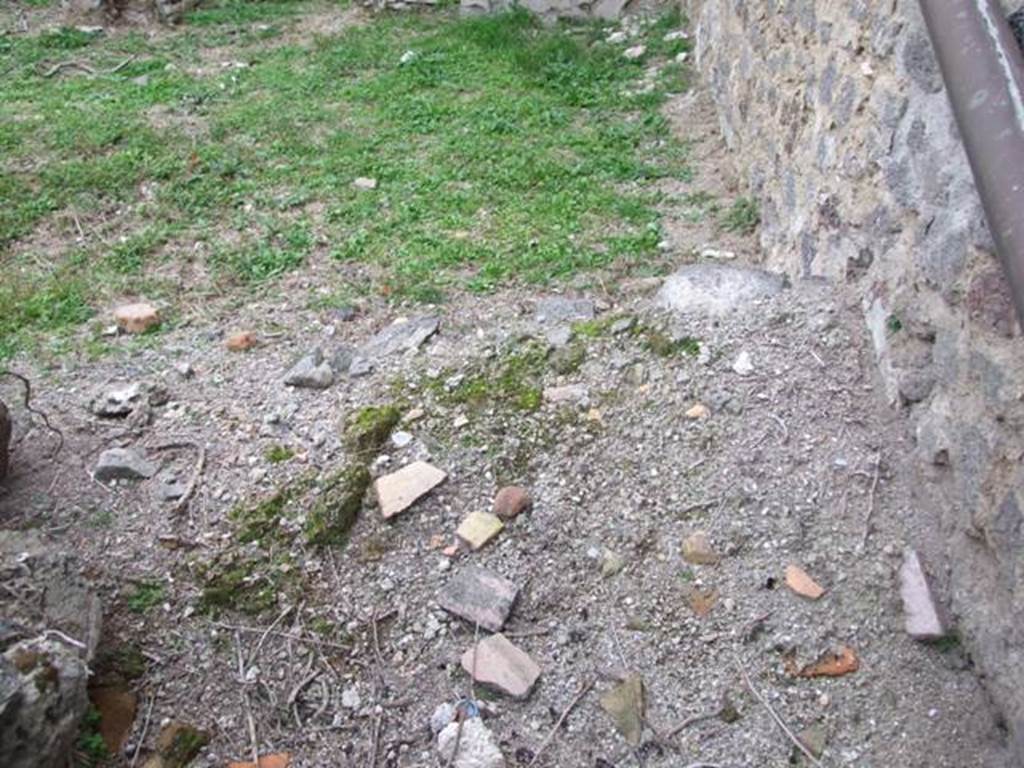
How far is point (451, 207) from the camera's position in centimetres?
426

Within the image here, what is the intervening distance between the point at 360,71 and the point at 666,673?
4817 millimetres

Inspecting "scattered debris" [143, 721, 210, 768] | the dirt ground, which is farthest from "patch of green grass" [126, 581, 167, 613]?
"scattered debris" [143, 721, 210, 768]

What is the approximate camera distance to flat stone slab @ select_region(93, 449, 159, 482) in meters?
2.59

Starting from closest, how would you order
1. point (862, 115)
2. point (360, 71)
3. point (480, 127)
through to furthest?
1. point (862, 115)
2. point (480, 127)
3. point (360, 71)

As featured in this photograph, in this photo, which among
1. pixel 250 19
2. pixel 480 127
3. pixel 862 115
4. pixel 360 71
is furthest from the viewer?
pixel 250 19

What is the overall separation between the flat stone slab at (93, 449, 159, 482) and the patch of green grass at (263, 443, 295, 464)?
31 cm

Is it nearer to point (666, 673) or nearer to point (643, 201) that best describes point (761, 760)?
point (666, 673)

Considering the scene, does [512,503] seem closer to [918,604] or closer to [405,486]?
[405,486]

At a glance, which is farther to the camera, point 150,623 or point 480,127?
point 480,127

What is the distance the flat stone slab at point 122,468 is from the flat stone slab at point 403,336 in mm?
791

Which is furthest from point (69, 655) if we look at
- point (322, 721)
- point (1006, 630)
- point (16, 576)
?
point (1006, 630)

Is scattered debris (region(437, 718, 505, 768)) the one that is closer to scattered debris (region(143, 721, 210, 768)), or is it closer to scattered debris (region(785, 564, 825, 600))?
scattered debris (region(143, 721, 210, 768))

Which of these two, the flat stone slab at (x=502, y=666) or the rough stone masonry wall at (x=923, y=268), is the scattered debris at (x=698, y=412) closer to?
the rough stone masonry wall at (x=923, y=268)

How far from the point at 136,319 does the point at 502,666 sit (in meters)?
2.17
